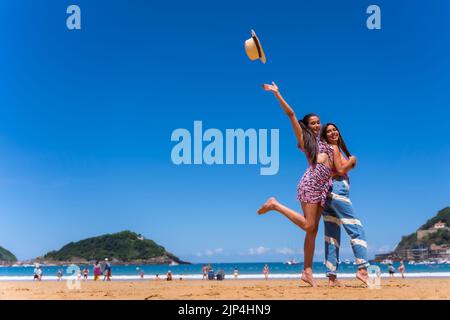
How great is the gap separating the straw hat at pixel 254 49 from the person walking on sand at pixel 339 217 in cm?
150

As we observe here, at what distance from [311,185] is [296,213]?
1.64 ft

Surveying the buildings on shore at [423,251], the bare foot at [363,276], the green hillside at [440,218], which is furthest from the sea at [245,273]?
the green hillside at [440,218]

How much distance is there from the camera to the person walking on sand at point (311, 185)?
293 inches

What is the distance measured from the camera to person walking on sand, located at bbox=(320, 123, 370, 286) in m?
7.69

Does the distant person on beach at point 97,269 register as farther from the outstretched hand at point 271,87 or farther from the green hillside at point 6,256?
the green hillside at point 6,256

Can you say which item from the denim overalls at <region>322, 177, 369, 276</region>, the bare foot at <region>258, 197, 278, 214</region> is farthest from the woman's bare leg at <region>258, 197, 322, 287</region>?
the denim overalls at <region>322, 177, 369, 276</region>

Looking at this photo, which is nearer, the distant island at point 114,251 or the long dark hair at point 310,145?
the long dark hair at point 310,145

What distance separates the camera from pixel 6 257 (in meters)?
124

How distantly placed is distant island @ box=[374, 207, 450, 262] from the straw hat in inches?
3743

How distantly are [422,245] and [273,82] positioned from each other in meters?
103
